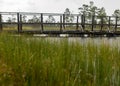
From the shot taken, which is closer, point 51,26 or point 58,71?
point 58,71

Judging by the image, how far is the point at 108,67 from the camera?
537 centimetres

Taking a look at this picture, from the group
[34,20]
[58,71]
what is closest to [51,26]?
[34,20]

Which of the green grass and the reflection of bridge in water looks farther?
the reflection of bridge in water

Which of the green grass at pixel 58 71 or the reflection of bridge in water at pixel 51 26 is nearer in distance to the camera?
the green grass at pixel 58 71

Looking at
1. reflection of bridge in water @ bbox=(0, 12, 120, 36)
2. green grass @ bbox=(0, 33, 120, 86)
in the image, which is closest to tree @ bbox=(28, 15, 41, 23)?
reflection of bridge in water @ bbox=(0, 12, 120, 36)

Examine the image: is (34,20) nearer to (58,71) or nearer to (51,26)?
(51,26)

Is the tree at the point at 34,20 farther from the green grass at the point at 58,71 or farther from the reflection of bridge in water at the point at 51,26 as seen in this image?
the green grass at the point at 58,71

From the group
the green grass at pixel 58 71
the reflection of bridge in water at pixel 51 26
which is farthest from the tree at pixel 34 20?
the green grass at pixel 58 71

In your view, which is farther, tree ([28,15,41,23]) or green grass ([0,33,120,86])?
tree ([28,15,41,23])

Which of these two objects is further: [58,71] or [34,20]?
[34,20]

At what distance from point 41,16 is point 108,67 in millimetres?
18128

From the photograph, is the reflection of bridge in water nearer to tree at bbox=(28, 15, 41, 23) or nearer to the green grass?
tree at bbox=(28, 15, 41, 23)

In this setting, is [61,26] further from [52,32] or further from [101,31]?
[101,31]

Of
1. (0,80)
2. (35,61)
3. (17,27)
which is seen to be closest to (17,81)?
(0,80)
